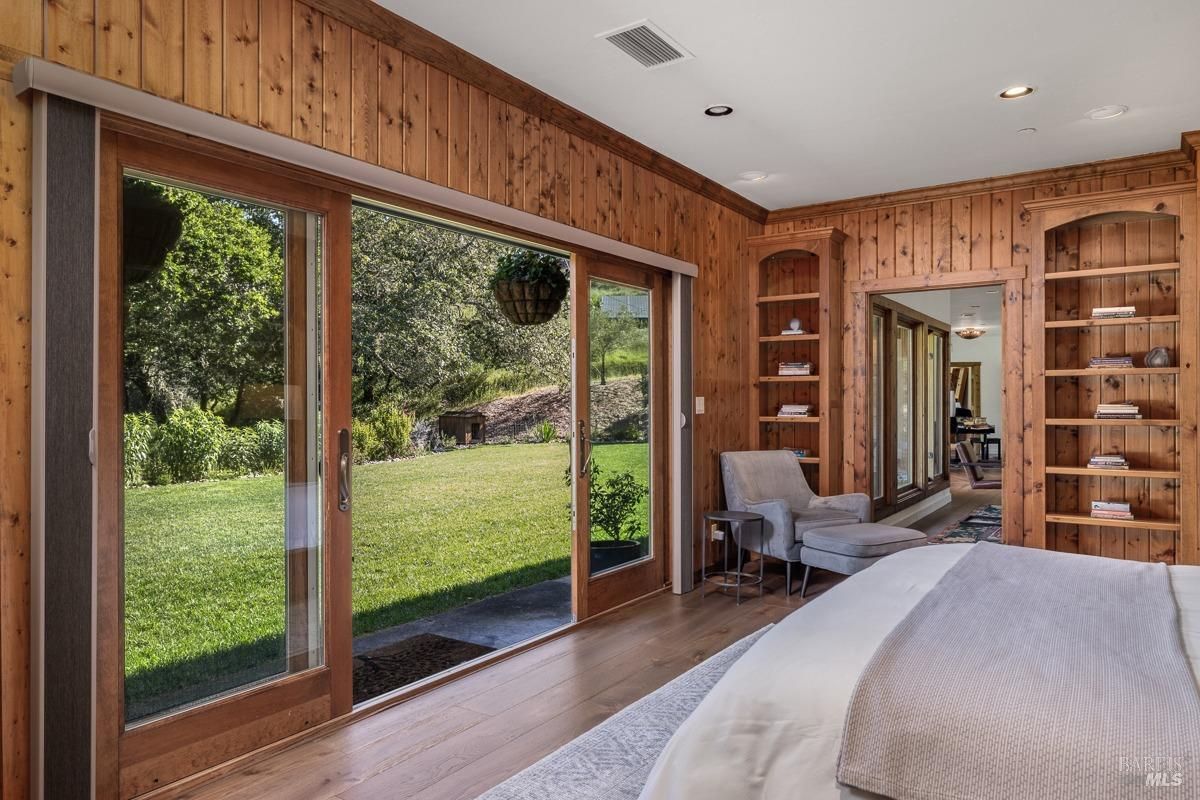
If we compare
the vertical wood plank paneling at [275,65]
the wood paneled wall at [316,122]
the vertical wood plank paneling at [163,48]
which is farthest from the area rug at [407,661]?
the vertical wood plank paneling at [163,48]

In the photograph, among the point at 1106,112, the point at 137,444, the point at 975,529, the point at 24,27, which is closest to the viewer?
the point at 24,27

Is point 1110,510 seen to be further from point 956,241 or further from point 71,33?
point 71,33

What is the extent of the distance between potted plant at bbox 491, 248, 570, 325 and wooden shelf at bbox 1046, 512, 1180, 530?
3.51 metres

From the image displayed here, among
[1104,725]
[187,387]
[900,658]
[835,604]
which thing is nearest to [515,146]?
[187,387]

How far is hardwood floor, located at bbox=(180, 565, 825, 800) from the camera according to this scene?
8.06 feet

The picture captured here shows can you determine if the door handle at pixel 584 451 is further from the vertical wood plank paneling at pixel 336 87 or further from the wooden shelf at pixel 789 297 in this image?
the wooden shelf at pixel 789 297

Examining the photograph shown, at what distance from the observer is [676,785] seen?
1.66 metres

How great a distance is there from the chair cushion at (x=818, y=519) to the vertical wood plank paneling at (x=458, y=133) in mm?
2902

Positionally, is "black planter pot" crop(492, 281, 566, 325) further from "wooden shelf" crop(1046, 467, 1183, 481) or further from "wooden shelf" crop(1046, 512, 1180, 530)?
"wooden shelf" crop(1046, 512, 1180, 530)

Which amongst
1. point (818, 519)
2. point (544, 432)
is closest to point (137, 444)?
point (818, 519)

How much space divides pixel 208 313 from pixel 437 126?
1.26 meters

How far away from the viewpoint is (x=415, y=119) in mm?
3143

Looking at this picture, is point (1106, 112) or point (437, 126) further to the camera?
point (1106, 112)

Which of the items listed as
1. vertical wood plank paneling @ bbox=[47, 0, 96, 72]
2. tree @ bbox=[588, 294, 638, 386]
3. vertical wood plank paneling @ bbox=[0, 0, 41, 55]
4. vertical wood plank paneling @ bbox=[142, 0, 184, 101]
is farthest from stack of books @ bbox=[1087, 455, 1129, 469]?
vertical wood plank paneling @ bbox=[0, 0, 41, 55]
